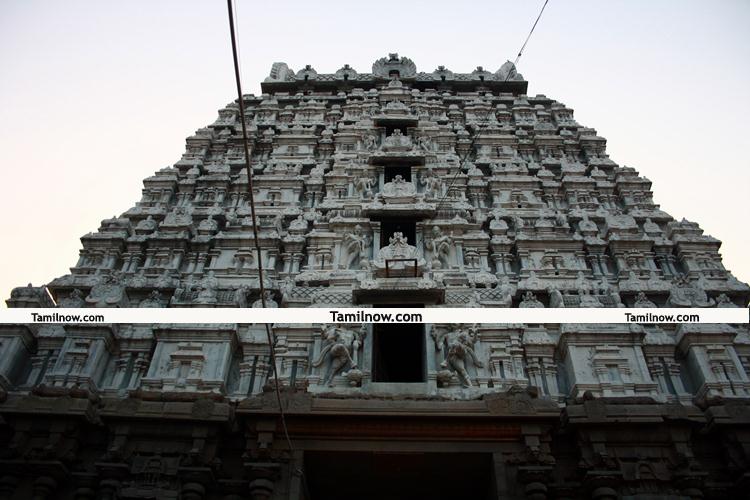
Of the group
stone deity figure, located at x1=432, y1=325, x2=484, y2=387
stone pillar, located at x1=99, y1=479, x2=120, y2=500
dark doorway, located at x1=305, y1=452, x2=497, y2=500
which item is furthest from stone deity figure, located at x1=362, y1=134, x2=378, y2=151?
stone pillar, located at x1=99, y1=479, x2=120, y2=500

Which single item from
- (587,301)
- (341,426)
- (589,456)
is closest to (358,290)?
(341,426)

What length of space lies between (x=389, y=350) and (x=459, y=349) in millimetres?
2414

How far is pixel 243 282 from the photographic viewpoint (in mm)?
15227

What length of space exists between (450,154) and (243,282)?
8128 mm

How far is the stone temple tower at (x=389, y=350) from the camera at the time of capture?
10836 millimetres

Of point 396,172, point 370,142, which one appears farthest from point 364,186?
point 370,142

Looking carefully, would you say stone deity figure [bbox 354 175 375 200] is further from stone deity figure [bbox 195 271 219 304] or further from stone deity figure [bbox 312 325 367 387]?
stone deity figure [bbox 312 325 367 387]

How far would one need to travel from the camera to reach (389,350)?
1490 centimetres

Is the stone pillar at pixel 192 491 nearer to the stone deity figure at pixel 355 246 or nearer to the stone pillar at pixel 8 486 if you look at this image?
the stone pillar at pixel 8 486

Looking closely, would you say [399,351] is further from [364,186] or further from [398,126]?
[398,126]

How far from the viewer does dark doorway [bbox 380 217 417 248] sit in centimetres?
1694

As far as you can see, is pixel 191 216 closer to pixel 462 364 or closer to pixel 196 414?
pixel 196 414

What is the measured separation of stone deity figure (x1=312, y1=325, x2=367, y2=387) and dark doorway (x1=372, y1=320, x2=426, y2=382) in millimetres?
544

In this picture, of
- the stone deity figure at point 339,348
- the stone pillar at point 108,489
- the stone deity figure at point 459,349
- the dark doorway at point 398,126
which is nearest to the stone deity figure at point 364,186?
the dark doorway at point 398,126
